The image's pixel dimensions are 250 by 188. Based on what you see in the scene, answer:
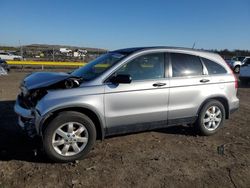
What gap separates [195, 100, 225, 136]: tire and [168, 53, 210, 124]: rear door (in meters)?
0.19

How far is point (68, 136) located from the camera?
4648 mm

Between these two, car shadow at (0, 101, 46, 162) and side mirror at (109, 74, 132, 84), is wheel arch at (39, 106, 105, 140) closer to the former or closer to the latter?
car shadow at (0, 101, 46, 162)

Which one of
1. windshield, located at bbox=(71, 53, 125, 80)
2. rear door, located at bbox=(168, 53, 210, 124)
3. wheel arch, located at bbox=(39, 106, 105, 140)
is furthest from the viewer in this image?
rear door, located at bbox=(168, 53, 210, 124)

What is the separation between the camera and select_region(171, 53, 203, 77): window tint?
5.72 meters

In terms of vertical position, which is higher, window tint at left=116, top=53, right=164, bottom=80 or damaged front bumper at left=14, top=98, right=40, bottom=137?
window tint at left=116, top=53, right=164, bottom=80

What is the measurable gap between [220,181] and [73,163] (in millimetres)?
2199

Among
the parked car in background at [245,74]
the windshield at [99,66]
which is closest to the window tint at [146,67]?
the windshield at [99,66]

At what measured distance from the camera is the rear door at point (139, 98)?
5004 mm

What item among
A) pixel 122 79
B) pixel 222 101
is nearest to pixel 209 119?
pixel 222 101

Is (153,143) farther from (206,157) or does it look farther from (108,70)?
(108,70)

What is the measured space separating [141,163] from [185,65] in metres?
2.22

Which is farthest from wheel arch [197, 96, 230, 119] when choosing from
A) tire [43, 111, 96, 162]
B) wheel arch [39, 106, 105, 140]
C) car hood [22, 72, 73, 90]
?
car hood [22, 72, 73, 90]

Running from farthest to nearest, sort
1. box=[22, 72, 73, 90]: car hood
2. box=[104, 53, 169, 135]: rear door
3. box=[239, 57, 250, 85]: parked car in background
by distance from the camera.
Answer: box=[239, 57, 250, 85]: parked car in background, box=[104, 53, 169, 135]: rear door, box=[22, 72, 73, 90]: car hood

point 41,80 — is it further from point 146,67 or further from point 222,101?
point 222,101
